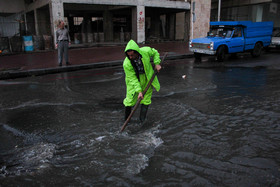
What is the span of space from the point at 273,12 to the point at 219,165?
30.3 metres

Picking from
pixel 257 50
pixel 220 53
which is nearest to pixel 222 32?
pixel 220 53

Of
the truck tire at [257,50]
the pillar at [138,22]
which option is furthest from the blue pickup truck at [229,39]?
the pillar at [138,22]

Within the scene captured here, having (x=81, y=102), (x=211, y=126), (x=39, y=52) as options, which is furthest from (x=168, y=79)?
(x=39, y=52)

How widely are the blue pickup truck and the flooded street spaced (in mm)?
5405

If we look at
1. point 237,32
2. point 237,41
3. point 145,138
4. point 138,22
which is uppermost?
point 138,22

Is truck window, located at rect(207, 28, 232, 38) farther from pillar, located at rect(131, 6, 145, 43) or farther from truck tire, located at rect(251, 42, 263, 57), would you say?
pillar, located at rect(131, 6, 145, 43)

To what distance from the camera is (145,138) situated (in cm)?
387

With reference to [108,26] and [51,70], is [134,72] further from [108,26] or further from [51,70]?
[108,26]

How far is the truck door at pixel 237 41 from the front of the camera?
12.4 meters

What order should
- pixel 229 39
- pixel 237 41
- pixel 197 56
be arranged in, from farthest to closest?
1. pixel 197 56
2. pixel 237 41
3. pixel 229 39

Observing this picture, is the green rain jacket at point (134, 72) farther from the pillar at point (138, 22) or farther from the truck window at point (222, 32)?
the pillar at point (138, 22)

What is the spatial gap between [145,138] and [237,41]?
34.3 ft

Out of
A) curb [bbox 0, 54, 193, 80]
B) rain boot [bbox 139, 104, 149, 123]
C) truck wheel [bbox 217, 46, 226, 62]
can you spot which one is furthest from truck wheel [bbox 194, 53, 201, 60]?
rain boot [bbox 139, 104, 149, 123]

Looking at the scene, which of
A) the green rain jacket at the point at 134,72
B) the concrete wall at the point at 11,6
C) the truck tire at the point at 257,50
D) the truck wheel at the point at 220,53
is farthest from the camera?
the concrete wall at the point at 11,6
